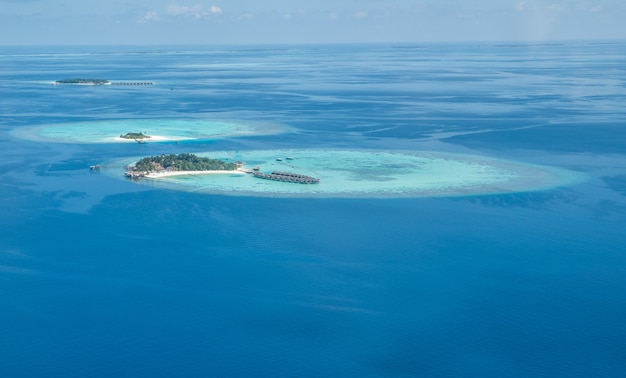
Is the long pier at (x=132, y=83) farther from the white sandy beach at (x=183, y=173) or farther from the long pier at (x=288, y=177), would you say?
the long pier at (x=288, y=177)

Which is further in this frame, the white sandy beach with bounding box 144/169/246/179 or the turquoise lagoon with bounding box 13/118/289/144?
the turquoise lagoon with bounding box 13/118/289/144

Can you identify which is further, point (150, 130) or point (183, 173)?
point (150, 130)

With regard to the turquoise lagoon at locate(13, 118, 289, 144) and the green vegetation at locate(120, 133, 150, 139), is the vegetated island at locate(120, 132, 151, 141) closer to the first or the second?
the green vegetation at locate(120, 133, 150, 139)

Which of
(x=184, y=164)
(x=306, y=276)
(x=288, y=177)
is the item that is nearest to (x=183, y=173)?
(x=184, y=164)

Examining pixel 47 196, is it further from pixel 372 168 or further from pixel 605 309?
pixel 605 309

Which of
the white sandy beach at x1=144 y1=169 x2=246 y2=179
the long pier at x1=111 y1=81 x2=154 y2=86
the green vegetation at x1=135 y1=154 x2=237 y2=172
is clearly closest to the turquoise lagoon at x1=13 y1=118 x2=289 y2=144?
the green vegetation at x1=135 y1=154 x2=237 y2=172

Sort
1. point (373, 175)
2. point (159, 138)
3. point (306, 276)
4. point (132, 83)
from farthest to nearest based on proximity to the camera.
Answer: point (132, 83) < point (159, 138) < point (373, 175) < point (306, 276)

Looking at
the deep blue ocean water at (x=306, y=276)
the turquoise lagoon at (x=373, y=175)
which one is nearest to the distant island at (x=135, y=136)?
the deep blue ocean water at (x=306, y=276)

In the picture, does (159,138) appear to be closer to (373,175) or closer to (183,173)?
(183,173)
